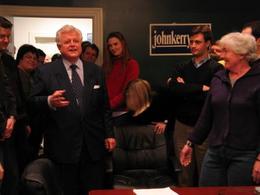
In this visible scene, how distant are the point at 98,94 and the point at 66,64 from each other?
303 mm

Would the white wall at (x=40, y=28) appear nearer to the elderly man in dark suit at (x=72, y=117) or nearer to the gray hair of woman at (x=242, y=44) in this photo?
the elderly man in dark suit at (x=72, y=117)

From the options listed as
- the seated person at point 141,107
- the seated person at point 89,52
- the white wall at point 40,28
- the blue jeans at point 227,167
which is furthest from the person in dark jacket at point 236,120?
the white wall at point 40,28

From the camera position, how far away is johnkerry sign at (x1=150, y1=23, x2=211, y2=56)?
5.29 m

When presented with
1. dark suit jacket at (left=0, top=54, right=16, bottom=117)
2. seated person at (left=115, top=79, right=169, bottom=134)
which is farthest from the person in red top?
dark suit jacket at (left=0, top=54, right=16, bottom=117)

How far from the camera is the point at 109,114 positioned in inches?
125

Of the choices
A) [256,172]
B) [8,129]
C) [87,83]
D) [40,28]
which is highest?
[40,28]

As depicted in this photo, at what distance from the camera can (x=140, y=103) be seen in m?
3.76

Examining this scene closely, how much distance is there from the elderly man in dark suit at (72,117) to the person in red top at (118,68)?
40.0 inches

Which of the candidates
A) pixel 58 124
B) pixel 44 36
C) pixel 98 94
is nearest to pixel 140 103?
pixel 98 94

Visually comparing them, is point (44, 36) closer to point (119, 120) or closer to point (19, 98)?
point (119, 120)

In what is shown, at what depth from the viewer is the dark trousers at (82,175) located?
3000 millimetres

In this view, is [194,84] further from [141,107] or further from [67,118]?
[67,118]

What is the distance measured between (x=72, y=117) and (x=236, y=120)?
1.07 meters

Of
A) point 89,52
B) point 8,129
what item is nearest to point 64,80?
point 8,129
